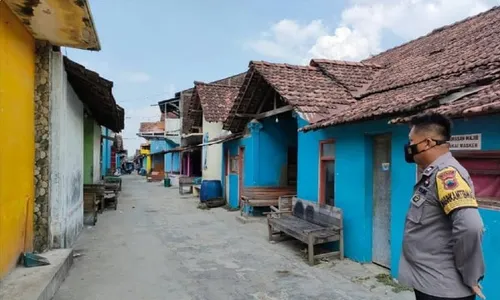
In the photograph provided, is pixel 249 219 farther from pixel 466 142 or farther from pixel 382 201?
pixel 466 142

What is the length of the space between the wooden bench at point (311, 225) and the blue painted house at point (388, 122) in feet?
0.74

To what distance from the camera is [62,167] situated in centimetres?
697

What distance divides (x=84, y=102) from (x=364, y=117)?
26.5 feet

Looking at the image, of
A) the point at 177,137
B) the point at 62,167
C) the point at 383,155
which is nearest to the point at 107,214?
the point at 62,167

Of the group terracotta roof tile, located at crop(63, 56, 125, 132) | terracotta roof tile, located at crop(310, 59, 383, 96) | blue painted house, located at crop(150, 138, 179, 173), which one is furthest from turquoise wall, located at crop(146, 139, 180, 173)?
terracotta roof tile, located at crop(310, 59, 383, 96)

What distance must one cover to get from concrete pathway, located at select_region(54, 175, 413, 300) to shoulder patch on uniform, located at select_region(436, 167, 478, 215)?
3609 millimetres

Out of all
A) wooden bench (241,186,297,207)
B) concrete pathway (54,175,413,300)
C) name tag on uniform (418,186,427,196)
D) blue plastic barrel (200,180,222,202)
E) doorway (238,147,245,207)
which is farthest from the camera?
blue plastic barrel (200,180,222,202)

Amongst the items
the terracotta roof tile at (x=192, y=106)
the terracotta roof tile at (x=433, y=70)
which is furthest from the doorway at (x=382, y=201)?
the terracotta roof tile at (x=192, y=106)

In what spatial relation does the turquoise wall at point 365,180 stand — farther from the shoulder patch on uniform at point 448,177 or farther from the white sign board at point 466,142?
the shoulder patch on uniform at point 448,177

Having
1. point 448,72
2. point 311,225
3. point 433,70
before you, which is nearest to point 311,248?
point 311,225

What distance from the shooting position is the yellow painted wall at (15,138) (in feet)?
16.5

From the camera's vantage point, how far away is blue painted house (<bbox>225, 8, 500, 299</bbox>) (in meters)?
4.68

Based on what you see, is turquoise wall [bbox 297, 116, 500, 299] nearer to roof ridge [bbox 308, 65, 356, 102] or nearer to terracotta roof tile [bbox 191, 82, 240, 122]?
roof ridge [bbox 308, 65, 356, 102]

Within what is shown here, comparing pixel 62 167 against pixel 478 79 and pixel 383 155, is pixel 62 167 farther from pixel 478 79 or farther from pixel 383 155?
pixel 478 79
